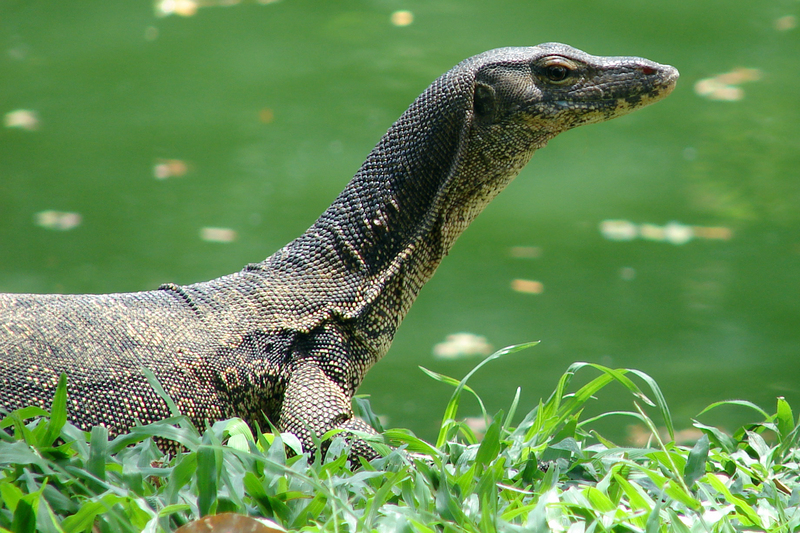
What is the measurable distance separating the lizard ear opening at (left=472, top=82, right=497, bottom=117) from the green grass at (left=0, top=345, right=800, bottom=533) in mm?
1256

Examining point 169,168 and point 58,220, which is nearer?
point 58,220

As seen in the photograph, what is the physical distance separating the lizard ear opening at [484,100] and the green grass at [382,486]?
126 centimetres

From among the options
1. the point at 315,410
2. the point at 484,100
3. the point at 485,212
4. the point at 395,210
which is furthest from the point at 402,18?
the point at 315,410

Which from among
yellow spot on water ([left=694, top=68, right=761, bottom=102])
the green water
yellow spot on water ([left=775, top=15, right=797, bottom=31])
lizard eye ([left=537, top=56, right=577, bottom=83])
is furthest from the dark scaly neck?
yellow spot on water ([left=775, top=15, right=797, bottom=31])

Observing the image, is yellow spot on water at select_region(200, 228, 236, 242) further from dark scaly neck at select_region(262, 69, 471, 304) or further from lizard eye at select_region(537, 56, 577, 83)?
lizard eye at select_region(537, 56, 577, 83)

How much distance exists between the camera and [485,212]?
843 cm

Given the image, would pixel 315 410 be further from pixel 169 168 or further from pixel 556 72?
pixel 169 168

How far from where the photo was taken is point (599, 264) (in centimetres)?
753

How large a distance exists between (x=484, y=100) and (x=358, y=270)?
84 centimetres

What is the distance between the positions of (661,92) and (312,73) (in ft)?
22.9

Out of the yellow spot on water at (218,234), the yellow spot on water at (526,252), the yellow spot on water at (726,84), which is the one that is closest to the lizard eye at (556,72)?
the yellow spot on water at (526,252)

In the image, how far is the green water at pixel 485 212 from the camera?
6621 millimetres

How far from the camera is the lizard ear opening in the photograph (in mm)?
3354

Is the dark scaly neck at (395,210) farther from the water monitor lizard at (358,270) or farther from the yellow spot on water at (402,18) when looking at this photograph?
the yellow spot on water at (402,18)
